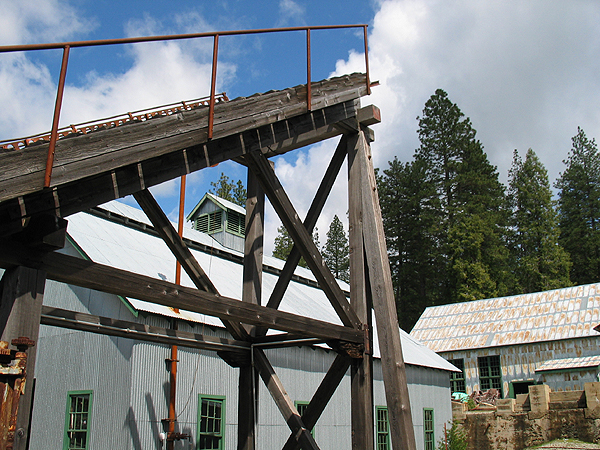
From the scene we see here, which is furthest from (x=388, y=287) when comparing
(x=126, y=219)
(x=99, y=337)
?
(x=126, y=219)

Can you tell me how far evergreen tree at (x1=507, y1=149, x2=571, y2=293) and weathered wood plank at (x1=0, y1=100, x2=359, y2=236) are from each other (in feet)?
134

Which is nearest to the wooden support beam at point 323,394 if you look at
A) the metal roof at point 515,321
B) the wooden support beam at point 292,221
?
the wooden support beam at point 292,221

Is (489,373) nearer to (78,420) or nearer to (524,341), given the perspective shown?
(524,341)

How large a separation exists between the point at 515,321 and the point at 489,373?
3.10m

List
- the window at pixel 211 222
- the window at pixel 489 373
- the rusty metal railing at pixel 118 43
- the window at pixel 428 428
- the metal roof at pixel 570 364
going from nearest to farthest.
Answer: the rusty metal railing at pixel 118 43, the window at pixel 428 428, the window at pixel 211 222, the metal roof at pixel 570 364, the window at pixel 489 373

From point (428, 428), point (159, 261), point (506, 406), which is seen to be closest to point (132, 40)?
A: point (159, 261)

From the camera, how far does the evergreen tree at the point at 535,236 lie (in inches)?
1713

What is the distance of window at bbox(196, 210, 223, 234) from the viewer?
2280 centimetres

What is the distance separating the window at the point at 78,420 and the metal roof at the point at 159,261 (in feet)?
6.75

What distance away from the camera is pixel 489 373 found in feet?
94.7

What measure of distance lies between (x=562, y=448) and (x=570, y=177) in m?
41.3

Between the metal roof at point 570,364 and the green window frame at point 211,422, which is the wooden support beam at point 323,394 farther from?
the metal roof at point 570,364

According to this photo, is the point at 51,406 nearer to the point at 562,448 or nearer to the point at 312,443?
the point at 312,443

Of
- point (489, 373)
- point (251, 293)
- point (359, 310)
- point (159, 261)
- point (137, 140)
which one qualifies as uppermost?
point (159, 261)
